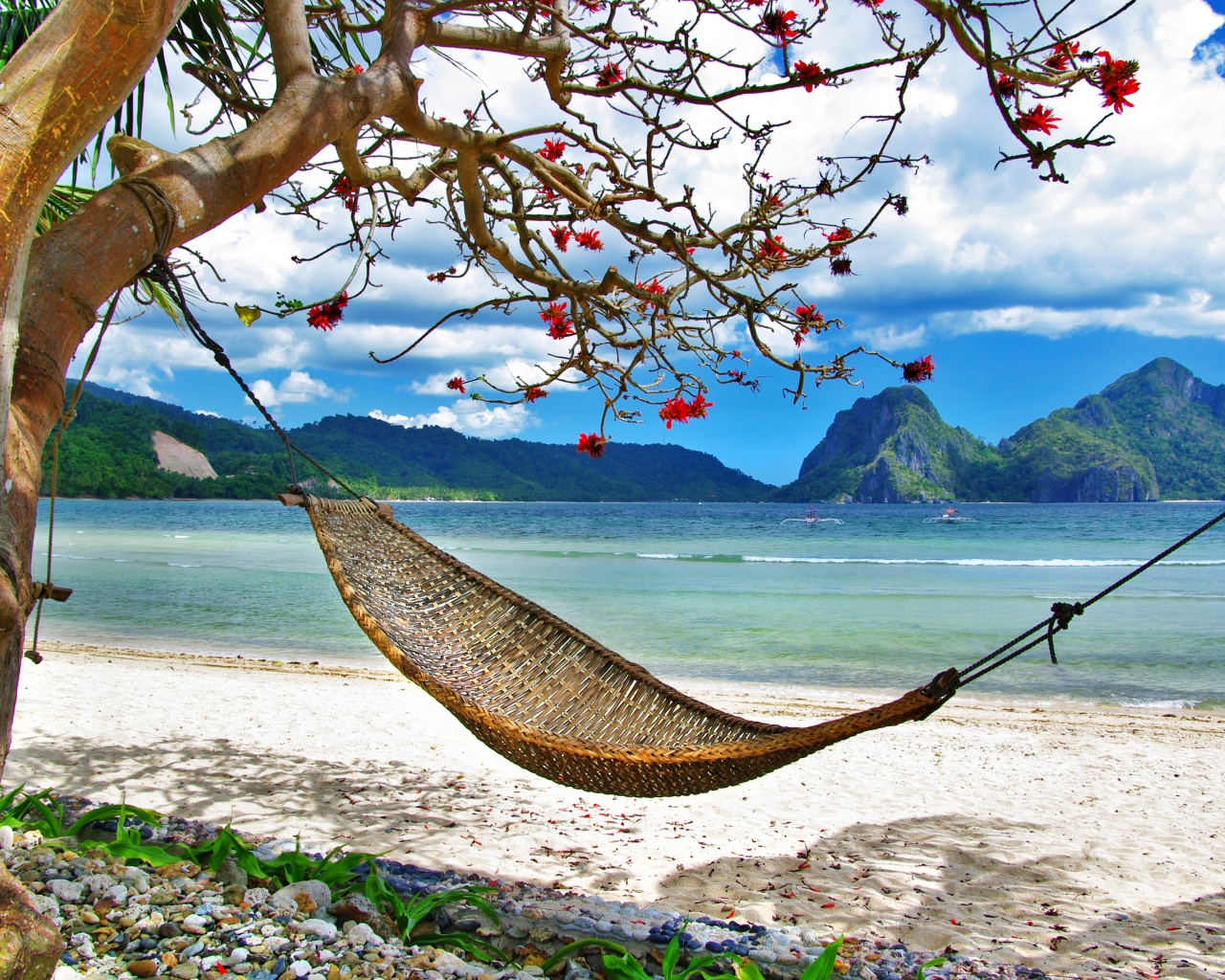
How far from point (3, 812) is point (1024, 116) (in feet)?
9.48

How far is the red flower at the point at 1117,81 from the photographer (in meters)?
1.80

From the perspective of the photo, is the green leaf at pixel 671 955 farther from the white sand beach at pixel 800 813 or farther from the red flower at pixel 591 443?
the red flower at pixel 591 443

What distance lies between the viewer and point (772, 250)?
8.65 ft

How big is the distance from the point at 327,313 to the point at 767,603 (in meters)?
7.91

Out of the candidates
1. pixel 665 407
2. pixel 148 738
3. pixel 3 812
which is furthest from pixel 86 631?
pixel 665 407

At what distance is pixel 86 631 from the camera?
694 cm

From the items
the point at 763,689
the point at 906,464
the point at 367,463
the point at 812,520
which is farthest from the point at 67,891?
the point at 906,464

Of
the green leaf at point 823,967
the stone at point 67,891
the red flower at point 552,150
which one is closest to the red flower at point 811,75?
the red flower at point 552,150

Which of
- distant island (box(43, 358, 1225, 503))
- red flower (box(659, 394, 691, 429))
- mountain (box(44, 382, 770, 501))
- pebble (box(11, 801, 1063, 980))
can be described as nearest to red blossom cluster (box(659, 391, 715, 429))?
red flower (box(659, 394, 691, 429))

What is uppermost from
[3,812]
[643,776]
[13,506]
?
[13,506]

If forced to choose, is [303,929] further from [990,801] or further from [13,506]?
[990,801]

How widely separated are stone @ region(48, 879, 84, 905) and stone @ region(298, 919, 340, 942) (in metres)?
0.41

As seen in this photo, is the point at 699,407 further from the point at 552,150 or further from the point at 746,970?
the point at 746,970

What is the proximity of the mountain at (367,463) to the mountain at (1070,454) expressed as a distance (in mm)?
8503
